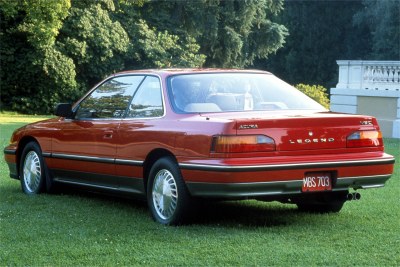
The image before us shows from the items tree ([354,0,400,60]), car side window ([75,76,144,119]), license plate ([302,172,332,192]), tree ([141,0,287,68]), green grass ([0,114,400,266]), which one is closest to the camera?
green grass ([0,114,400,266])

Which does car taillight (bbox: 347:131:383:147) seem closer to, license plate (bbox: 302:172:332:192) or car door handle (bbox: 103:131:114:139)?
license plate (bbox: 302:172:332:192)

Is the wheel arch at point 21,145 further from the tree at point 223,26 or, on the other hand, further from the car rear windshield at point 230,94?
the tree at point 223,26

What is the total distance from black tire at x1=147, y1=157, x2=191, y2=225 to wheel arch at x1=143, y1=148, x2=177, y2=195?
81mm

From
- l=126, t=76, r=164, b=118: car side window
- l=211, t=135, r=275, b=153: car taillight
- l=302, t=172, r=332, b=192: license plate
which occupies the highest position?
l=126, t=76, r=164, b=118: car side window

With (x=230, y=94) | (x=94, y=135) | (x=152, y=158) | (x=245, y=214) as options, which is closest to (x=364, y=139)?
(x=230, y=94)

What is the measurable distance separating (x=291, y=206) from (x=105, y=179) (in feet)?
6.90

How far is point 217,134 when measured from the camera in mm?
7785

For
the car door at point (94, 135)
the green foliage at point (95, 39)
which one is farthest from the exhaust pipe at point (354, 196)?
the green foliage at point (95, 39)

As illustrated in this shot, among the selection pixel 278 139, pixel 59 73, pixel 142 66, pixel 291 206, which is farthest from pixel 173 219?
pixel 142 66

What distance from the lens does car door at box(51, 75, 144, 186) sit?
939 centimetres

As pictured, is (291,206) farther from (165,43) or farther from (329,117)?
(165,43)

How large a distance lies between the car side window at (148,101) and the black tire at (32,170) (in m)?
1.94

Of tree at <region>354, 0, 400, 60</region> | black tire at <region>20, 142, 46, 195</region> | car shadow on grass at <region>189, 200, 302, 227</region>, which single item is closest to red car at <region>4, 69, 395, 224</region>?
car shadow on grass at <region>189, 200, 302, 227</region>

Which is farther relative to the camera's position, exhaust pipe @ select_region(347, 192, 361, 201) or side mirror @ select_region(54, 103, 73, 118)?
side mirror @ select_region(54, 103, 73, 118)
